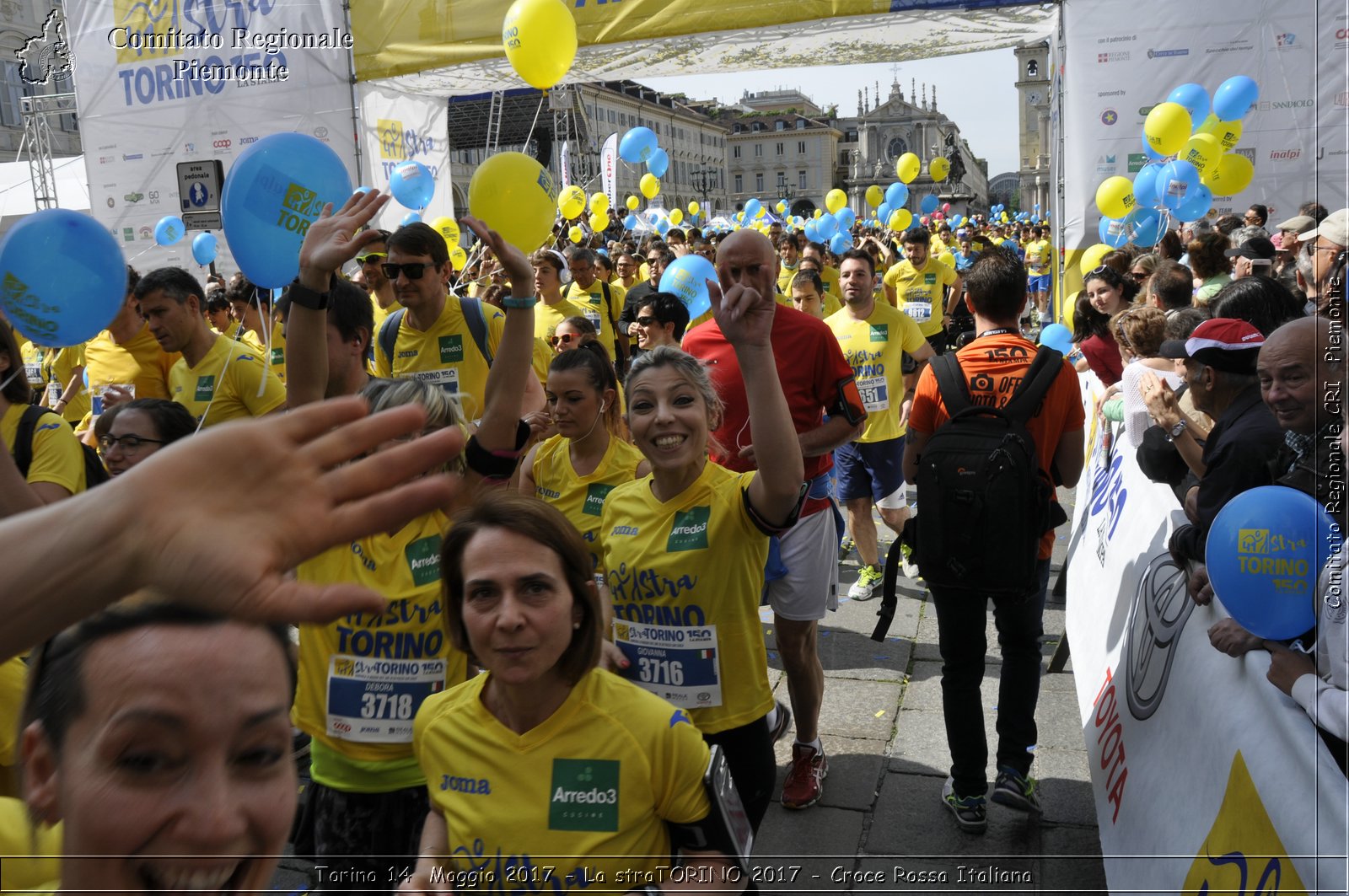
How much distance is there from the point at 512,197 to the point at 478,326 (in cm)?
56

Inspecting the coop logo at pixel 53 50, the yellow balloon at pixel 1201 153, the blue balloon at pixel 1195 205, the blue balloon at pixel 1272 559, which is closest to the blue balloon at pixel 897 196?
the yellow balloon at pixel 1201 153

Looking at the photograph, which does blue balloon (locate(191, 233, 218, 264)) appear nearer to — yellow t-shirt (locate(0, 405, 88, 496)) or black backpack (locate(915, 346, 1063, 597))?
yellow t-shirt (locate(0, 405, 88, 496))

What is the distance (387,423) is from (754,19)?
846 cm

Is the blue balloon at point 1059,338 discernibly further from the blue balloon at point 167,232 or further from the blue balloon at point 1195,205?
the blue balloon at point 167,232

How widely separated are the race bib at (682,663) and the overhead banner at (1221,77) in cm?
770

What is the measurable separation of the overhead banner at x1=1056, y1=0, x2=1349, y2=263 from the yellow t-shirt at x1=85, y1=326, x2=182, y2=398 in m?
7.42

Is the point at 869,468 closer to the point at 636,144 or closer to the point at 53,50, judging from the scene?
the point at 636,144

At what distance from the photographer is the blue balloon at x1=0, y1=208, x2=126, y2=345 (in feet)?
10.6

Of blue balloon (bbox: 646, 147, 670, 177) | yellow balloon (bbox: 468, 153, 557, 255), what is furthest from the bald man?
blue balloon (bbox: 646, 147, 670, 177)

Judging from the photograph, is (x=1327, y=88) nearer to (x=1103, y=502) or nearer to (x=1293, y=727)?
(x=1103, y=502)

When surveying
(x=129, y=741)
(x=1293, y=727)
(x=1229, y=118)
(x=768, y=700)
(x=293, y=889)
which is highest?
(x=1229, y=118)

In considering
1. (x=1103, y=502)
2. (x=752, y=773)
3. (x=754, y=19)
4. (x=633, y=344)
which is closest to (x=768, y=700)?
(x=752, y=773)

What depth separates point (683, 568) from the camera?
2.59m

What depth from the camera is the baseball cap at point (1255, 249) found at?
5855 mm
